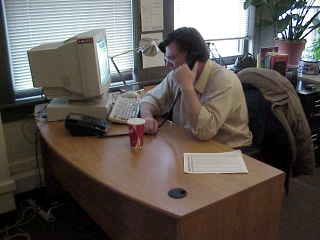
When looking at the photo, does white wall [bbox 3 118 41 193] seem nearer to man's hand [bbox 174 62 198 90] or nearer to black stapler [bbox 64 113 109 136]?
black stapler [bbox 64 113 109 136]

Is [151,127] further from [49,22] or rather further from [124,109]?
[49,22]

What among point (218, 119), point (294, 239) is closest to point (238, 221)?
point (218, 119)

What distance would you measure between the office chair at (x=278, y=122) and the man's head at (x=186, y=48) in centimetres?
39

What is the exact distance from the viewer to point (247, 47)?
137 inches

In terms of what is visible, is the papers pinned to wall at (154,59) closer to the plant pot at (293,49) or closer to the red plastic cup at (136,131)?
the plant pot at (293,49)

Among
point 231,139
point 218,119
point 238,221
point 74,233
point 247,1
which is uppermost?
point 247,1

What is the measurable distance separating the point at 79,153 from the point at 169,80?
28.9 inches

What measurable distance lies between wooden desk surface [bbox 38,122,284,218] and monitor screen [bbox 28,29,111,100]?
0.24m

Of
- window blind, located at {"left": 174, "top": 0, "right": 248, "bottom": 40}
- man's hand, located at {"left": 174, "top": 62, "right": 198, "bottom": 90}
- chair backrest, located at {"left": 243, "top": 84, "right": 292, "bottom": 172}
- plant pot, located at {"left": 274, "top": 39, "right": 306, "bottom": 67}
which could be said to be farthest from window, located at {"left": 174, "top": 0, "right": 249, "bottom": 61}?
man's hand, located at {"left": 174, "top": 62, "right": 198, "bottom": 90}

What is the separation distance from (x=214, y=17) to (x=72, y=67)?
5.61 ft

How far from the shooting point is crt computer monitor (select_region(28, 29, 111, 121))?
1837 mm

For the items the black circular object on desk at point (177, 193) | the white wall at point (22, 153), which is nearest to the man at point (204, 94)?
the black circular object on desk at point (177, 193)

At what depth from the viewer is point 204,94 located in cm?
182

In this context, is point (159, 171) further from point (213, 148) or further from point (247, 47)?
point (247, 47)
